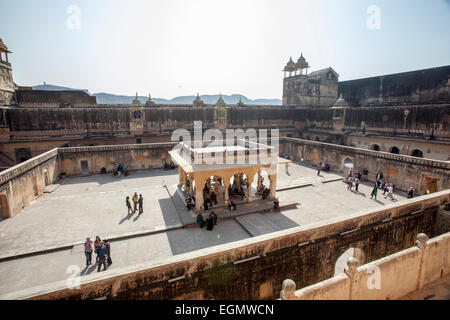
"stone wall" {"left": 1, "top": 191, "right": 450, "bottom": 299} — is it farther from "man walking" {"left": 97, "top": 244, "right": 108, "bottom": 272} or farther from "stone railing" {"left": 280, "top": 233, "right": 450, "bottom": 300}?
"man walking" {"left": 97, "top": 244, "right": 108, "bottom": 272}

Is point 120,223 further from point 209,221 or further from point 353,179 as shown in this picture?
point 353,179

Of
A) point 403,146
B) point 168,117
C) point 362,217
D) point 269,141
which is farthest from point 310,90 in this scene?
point 362,217

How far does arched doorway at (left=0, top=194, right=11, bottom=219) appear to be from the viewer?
43.2ft

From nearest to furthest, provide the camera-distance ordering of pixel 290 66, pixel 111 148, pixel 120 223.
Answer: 1. pixel 120 223
2. pixel 111 148
3. pixel 290 66

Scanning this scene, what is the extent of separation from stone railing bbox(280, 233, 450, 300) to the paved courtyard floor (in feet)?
20.8

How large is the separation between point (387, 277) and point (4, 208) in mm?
18020

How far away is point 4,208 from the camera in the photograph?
13.5 m

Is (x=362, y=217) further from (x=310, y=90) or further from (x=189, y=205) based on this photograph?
(x=310, y=90)

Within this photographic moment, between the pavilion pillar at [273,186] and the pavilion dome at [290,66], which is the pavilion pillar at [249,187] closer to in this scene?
the pavilion pillar at [273,186]

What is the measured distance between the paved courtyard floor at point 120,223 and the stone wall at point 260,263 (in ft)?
13.5

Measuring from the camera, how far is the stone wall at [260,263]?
5676 millimetres

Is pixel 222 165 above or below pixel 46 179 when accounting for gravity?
above

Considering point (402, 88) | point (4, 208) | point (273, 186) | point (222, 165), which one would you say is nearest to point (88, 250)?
point (222, 165)
